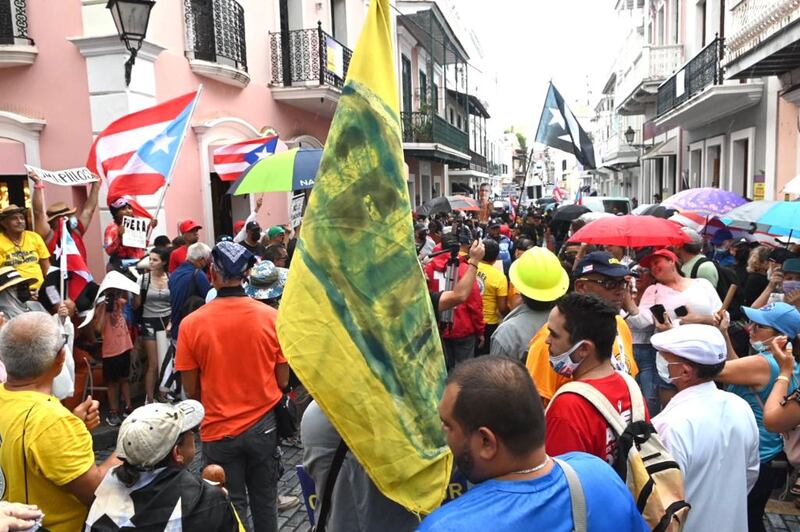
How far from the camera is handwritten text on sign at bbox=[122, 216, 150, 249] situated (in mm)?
6332

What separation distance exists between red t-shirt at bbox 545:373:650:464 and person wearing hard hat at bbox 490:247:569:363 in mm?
1486

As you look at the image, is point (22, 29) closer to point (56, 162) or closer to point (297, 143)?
point (56, 162)

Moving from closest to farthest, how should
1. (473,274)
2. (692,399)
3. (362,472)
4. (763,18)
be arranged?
(362,472), (692,399), (473,274), (763,18)

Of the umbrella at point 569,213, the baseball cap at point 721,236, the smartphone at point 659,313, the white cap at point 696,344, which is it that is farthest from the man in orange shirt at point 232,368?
the umbrella at point 569,213

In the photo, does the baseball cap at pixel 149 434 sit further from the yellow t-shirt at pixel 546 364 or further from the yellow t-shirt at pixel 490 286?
the yellow t-shirt at pixel 490 286

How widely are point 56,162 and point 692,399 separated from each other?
29.3 feet

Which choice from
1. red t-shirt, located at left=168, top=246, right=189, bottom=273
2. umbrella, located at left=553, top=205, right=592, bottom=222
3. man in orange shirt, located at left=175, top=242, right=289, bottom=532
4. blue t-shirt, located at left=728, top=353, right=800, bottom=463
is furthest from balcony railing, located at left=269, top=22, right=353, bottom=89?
blue t-shirt, located at left=728, top=353, right=800, bottom=463

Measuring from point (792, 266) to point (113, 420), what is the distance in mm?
6027

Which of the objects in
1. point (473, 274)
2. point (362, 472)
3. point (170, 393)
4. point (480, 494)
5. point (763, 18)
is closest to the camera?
point (480, 494)

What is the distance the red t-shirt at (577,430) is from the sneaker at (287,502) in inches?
115

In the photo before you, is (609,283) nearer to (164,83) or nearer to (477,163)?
(164,83)

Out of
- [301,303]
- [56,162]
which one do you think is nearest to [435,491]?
[301,303]

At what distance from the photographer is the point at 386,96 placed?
6.77 ft

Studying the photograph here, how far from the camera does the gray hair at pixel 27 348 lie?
2.57 metres
